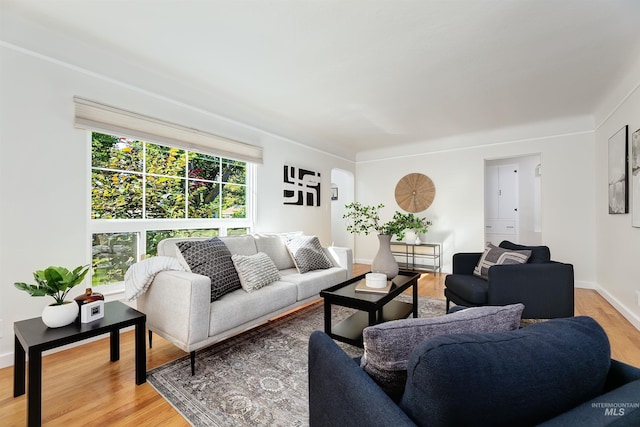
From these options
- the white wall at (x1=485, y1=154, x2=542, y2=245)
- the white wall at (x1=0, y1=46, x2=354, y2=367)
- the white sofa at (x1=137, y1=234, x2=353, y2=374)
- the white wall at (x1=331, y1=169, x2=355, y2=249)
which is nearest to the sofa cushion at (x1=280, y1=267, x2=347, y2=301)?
the white sofa at (x1=137, y1=234, x2=353, y2=374)

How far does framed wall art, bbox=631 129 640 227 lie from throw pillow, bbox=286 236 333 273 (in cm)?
285

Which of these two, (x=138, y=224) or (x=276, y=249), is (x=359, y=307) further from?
(x=138, y=224)

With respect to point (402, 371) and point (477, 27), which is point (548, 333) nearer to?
point (402, 371)

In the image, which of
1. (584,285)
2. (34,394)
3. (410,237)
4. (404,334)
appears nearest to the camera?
(404,334)

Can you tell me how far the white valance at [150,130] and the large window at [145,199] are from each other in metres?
0.15

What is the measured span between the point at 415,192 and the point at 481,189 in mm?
1065

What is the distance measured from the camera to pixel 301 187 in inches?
178

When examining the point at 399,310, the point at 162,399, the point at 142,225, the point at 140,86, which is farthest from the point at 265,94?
the point at 162,399

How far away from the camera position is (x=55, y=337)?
1463 mm

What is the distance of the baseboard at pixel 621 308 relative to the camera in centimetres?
253

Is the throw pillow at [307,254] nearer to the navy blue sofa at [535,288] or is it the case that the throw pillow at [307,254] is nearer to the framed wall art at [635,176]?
the navy blue sofa at [535,288]

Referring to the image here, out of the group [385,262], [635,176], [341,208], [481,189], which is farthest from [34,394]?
[341,208]

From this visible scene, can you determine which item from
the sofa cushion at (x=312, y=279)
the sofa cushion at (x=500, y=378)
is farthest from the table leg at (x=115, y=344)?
the sofa cushion at (x=500, y=378)

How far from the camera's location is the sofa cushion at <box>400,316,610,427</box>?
1.73 ft
